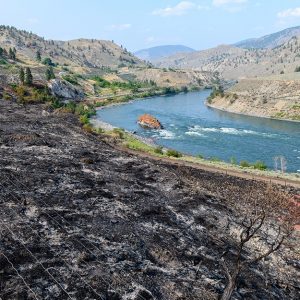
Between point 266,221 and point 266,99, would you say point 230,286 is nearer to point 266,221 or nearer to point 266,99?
point 266,221

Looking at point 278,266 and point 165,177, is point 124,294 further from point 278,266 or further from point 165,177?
point 165,177

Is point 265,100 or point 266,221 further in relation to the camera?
point 265,100

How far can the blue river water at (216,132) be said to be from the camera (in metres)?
89.9

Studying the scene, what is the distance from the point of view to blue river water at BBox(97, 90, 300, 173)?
8994 centimetres

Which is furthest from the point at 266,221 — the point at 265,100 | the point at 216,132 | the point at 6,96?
the point at 265,100

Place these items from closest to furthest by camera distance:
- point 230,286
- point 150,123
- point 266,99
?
point 230,286
point 150,123
point 266,99

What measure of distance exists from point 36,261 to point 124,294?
6096 mm

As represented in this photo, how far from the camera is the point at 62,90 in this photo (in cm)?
14938

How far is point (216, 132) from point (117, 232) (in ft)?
269

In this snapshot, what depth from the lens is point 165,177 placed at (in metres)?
50.9

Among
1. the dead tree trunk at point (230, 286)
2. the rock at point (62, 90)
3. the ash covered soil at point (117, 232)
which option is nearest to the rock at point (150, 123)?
the rock at point (62, 90)

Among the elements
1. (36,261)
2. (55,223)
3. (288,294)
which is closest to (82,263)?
(36,261)

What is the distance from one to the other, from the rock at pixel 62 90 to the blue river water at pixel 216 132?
12.3 metres

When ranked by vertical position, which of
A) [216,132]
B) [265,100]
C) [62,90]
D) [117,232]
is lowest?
[216,132]
